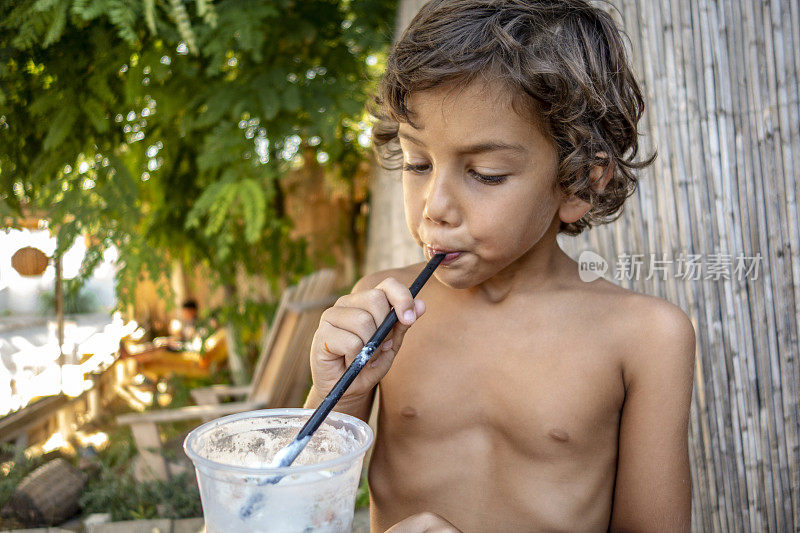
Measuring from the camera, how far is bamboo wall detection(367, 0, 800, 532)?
1.90m

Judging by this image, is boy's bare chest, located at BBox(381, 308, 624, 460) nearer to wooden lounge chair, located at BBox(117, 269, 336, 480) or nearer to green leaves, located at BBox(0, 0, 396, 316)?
green leaves, located at BBox(0, 0, 396, 316)

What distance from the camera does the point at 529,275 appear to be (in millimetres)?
1378

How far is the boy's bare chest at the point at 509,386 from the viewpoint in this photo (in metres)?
1.26

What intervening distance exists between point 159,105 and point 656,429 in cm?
303

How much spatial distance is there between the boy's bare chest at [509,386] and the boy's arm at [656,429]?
0.15 feet

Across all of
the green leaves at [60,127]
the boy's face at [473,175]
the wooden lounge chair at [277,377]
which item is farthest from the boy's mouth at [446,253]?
the wooden lounge chair at [277,377]

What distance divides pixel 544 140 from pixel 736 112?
1127 mm

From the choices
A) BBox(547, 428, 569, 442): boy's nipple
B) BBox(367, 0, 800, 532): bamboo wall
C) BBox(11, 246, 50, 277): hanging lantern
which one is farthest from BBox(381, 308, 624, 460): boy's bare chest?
BBox(11, 246, 50, 277): hanging lantern

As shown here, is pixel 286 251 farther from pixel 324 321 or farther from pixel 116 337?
pixel 324 321

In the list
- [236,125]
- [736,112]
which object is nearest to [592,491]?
[736,112]

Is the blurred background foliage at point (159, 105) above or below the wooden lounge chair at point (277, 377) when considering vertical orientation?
above

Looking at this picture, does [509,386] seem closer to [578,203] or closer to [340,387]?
[578,203]

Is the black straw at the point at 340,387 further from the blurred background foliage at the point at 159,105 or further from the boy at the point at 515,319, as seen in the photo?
the blurred background foliage at the point at 159,105

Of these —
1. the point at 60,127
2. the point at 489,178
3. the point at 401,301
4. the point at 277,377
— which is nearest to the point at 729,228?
the point at 489,178
